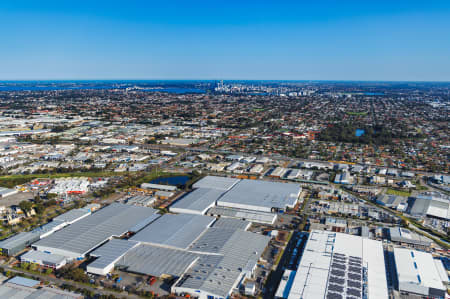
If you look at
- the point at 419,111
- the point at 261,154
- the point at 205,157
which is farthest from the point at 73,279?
the point at 419,111

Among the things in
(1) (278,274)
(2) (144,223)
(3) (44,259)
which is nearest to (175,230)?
(2) (144,223)

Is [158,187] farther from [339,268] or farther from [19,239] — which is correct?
[339,268]

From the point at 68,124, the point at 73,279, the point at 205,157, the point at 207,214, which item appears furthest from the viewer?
the point at 68,124

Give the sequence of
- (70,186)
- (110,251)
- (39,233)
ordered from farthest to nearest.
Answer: (70,186) → (39,233) → (110,251)

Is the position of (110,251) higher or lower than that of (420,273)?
higher

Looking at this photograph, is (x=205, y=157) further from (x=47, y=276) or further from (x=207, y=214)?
(x=47, y=276)

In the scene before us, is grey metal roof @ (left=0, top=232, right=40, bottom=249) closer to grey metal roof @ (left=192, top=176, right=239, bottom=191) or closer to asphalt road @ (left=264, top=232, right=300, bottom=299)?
grey metal roof @ (left=192, top=176, right=239, bottom=191)
